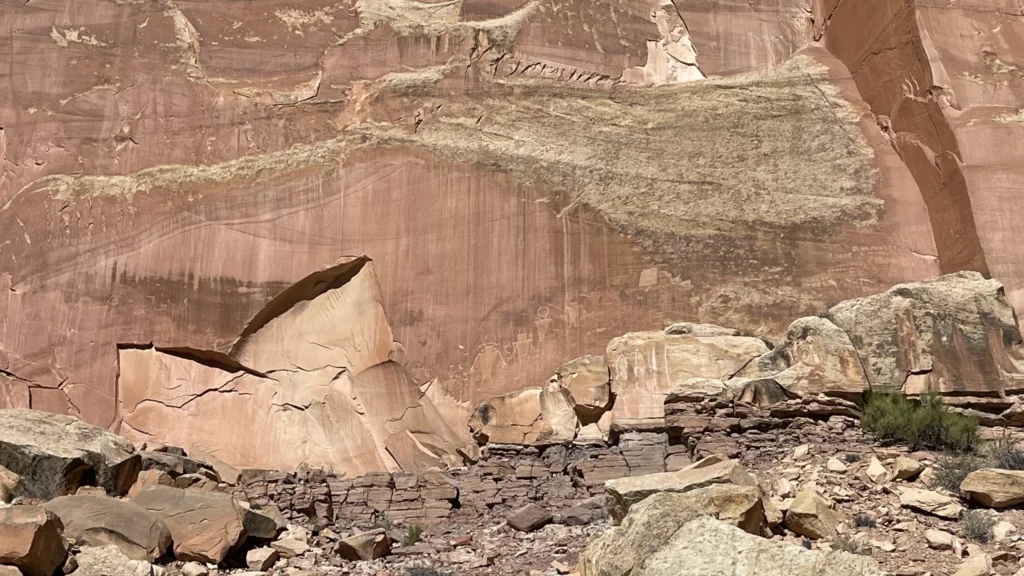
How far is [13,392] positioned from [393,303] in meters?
5.21

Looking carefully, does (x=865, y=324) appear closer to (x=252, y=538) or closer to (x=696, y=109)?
(x=696, y=109)

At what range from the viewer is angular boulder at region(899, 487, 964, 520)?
8.48 m

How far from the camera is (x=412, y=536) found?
36.3ft

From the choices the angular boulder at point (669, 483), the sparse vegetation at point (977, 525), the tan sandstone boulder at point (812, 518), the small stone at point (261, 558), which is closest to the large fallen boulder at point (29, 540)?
the small stone at point (261, 558)

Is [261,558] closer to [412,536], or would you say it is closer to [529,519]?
[412,536]

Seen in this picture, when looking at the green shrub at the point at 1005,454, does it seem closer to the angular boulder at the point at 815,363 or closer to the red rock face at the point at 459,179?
the angular boulder at the point at 815,363

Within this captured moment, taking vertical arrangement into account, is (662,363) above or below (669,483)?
above

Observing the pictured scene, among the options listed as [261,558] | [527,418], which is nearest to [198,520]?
[261,558]

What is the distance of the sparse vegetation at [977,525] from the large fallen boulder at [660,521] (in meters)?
1.46

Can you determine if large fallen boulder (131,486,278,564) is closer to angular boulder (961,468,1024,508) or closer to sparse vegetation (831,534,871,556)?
sparse vegetation (831,534,871,556)

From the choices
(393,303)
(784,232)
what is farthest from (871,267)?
(393,303)

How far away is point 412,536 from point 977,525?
5297mm

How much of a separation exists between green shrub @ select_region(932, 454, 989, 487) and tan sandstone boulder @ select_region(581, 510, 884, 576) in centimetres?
288

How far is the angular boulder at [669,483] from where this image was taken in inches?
330
